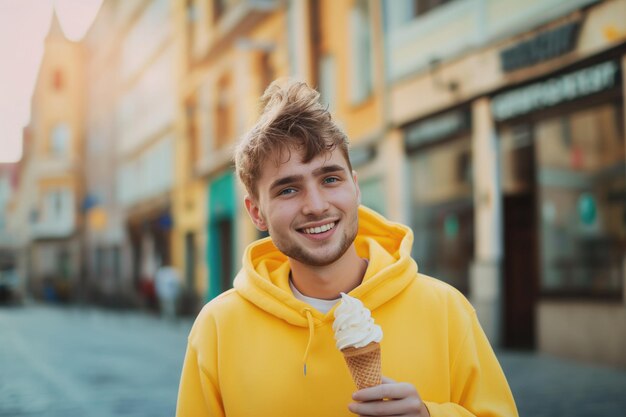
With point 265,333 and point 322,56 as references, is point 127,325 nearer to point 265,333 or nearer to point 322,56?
point 322,56

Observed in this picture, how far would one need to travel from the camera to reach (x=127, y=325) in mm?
23391

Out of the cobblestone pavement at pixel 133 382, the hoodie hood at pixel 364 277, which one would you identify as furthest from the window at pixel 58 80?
the hoodie hood at pixel 364 277

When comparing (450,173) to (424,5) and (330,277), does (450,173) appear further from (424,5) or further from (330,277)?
(330,277)

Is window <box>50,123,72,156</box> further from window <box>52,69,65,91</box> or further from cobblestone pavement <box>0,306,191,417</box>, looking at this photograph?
cobblestone pavement <box>0,306,191,417</box>

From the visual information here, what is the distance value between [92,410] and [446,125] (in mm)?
8408

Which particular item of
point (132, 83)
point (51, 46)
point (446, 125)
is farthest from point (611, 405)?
point (51, 46)

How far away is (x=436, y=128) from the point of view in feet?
47.4

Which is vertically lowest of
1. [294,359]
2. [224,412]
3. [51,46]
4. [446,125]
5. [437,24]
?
[224,412]

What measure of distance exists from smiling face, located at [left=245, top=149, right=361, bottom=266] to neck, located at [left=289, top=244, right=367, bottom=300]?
5 centimetres

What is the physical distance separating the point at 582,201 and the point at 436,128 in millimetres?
3649

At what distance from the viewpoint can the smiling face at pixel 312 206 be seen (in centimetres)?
228

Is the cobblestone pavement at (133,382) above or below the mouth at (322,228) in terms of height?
below

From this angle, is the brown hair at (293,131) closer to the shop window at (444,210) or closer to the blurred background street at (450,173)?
the blurred background street at (450,173)

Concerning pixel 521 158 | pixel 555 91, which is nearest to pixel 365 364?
pixel 555 91
